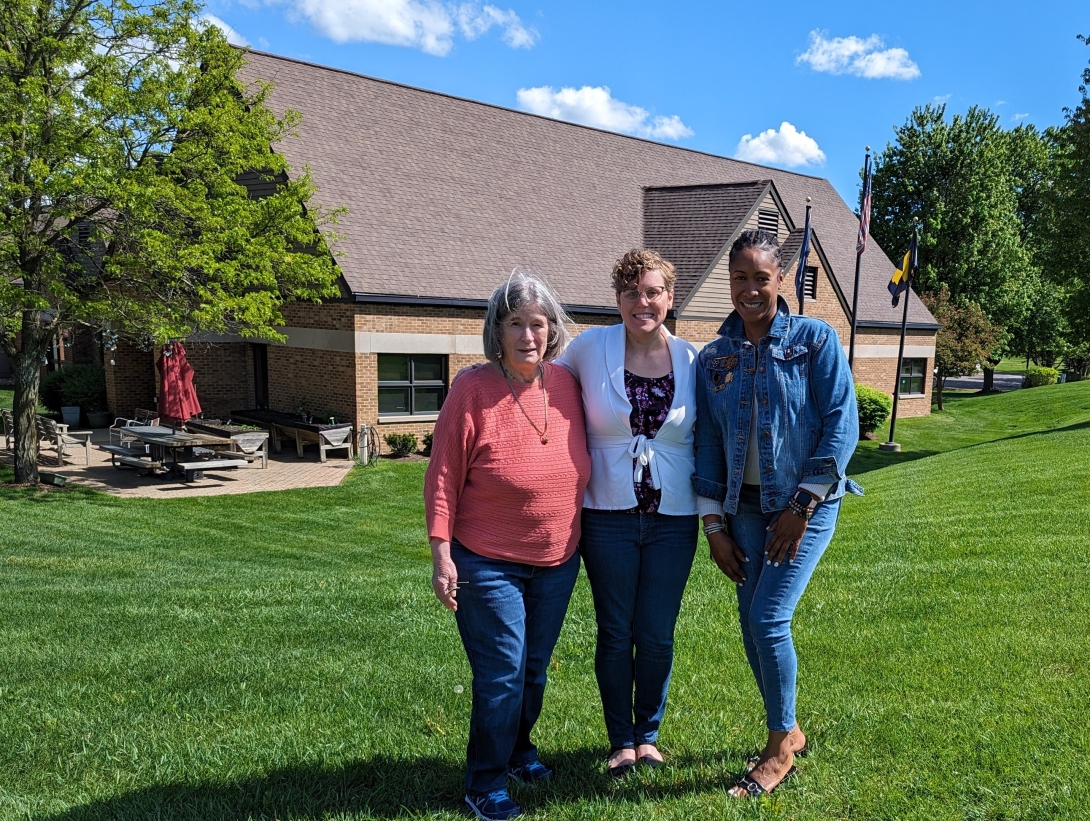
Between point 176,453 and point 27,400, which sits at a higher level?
point 27,400

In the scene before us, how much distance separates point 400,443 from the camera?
1827 cm

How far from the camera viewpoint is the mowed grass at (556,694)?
3295mm

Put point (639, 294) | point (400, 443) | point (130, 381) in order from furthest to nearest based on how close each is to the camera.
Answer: point (130, 381), point (400, 443), point (639, 294)

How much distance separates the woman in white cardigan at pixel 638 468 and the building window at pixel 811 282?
2383 centimetres

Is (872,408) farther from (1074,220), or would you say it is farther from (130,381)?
(130,381)

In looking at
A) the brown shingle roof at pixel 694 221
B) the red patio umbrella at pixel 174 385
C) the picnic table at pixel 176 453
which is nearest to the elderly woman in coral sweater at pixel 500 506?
the picnic table at pixel 176 453

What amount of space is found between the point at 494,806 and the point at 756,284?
220cm

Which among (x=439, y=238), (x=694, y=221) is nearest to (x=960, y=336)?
(x=694, y=221)

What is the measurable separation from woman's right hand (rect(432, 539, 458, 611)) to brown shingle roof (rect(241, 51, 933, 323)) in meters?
14.8

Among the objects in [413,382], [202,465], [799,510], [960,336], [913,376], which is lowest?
[202,465]

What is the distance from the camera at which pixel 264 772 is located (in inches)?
139

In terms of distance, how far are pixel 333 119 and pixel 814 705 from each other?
19.9 m

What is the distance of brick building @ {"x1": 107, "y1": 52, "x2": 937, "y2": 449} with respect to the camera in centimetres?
1831

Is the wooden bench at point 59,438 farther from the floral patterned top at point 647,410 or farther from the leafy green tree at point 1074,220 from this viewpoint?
the leafy green tree at point 1074,220
